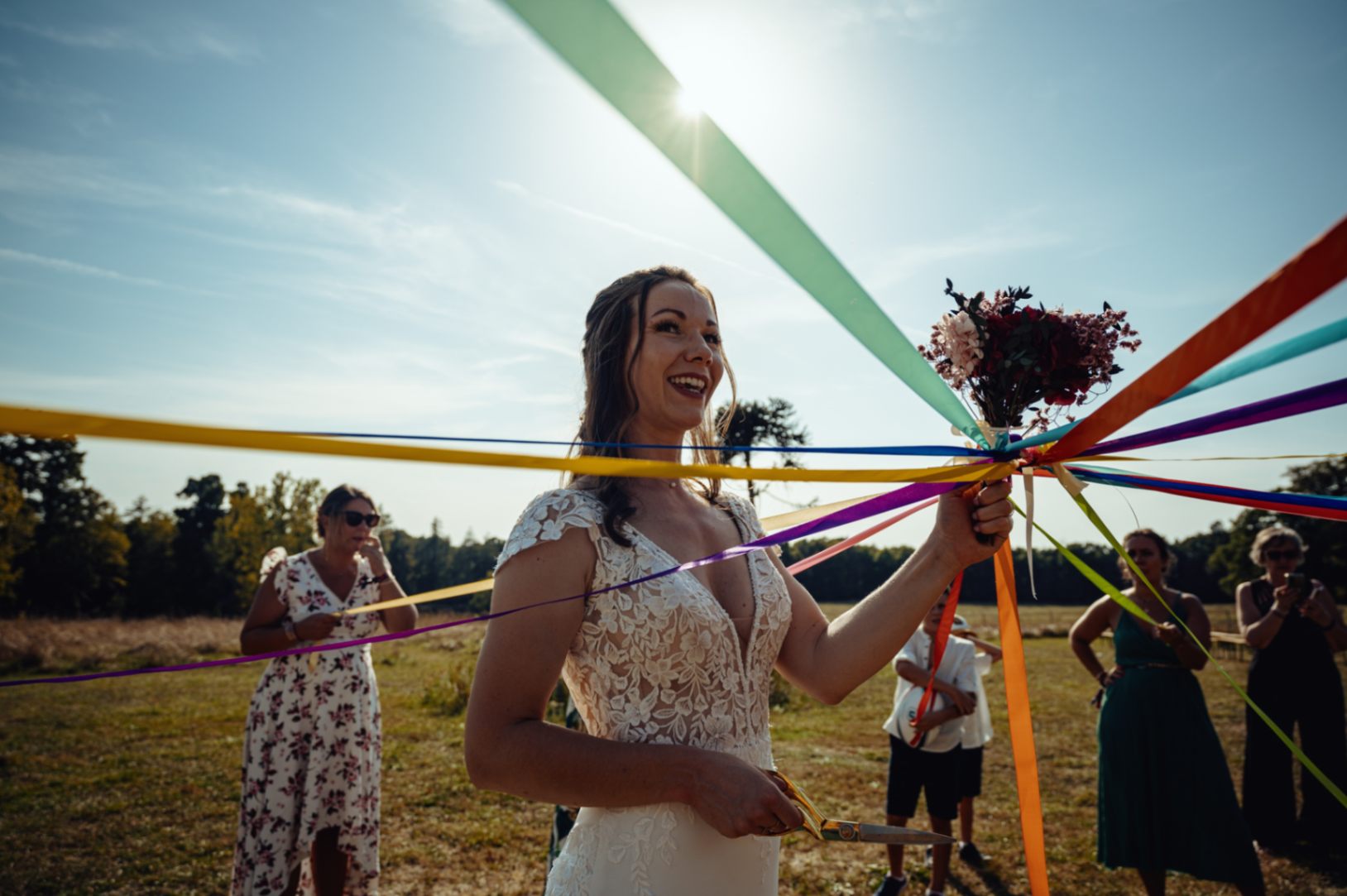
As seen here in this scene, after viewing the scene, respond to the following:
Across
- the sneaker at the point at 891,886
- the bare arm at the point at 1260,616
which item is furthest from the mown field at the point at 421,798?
the bare arm at the point at 1260,616

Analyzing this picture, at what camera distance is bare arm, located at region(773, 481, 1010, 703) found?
5.88 feet

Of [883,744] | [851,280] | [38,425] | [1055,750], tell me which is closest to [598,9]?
[851,280]

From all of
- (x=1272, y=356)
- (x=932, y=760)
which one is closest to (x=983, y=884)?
(x=932, y=760)

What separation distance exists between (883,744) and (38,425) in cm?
1045

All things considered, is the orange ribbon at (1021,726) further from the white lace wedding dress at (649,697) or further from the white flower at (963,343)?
the white lace wedding dress at (649,697)

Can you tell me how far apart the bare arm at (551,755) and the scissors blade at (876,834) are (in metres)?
0.18

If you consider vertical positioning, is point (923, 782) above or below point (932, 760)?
below

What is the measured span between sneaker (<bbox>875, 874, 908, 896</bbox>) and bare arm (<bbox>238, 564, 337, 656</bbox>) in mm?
4134

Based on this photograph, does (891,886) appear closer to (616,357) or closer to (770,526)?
(770,526)

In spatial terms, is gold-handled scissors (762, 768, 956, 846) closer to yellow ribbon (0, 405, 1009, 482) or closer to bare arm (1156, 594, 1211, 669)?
yellow ribbon (0, 405, 1009, 482)

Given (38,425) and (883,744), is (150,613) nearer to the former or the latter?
(883,744)

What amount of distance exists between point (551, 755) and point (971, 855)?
5.84 m

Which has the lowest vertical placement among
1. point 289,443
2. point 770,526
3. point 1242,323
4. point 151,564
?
point 151,564

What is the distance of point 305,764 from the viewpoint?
4.29 meters
